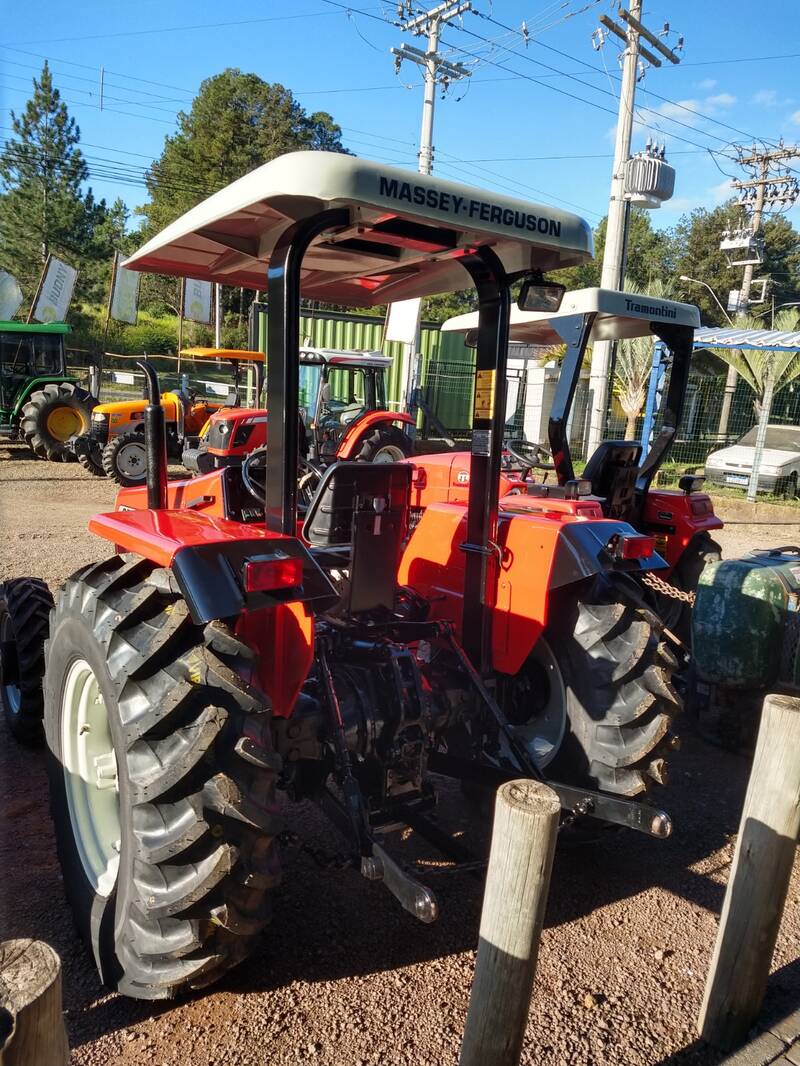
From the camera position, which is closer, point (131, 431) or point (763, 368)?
point (131, 431)

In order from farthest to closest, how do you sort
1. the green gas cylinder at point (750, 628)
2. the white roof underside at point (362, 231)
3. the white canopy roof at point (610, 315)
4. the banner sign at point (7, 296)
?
the banner sign at point (7, 296)
the white canopy roof at point (610, 315)
the green gas cylinder at point (750, 628)
the white roof underside at point (362, 231)

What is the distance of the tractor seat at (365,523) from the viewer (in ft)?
9.44

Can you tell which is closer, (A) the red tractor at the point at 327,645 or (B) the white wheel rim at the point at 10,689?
(A) the red tractor at the point at 327,645

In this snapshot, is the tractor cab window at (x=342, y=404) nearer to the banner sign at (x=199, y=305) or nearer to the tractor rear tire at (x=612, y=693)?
the banner sign at (x=199, y=305)

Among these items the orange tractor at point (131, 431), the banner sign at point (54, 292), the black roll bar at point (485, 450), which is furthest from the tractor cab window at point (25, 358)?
the black roll bar at point (485, 450)

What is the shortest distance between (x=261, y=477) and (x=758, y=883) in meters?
3.22

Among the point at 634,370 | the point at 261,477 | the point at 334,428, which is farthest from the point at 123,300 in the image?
the point at 261,477

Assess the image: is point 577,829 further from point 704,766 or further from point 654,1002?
point 704,766

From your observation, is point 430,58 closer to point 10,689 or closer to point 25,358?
A: point 25,358

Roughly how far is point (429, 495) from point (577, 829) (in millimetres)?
3080

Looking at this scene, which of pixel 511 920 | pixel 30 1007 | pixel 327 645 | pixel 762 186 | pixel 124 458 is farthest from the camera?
pixel 762 186

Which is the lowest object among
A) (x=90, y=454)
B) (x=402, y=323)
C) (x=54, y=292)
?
(x=90, y=454)

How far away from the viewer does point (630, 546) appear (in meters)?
3.09

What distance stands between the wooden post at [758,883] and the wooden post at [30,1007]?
5.99ft
